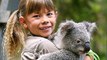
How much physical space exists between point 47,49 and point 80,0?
591 centimetres

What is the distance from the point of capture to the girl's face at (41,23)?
15.2 ft

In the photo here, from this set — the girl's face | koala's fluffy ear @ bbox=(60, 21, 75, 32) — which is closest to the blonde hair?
the girl's face

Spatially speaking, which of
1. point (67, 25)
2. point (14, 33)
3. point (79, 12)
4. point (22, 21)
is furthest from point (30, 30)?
point (79, 12)

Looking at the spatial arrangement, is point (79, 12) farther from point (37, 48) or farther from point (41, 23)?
point (37, 48)

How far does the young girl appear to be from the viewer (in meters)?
4.43

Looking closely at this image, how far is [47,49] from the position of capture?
4398 mm

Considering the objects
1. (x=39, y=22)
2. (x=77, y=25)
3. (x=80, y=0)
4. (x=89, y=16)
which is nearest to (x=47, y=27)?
(x=39, y=22)

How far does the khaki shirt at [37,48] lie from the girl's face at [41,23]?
0.15 meters

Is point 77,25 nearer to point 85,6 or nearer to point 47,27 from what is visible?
point 47,27

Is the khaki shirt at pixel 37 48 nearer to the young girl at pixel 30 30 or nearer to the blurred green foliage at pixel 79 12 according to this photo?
the young girl at pixel 30 30

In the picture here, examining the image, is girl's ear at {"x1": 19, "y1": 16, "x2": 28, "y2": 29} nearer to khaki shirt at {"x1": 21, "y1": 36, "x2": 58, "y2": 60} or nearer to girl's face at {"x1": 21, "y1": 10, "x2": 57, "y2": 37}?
girl's face at {"x1": 21, "y1": 10, "x2": 57, "y2": 37}

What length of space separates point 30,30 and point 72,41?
62 centimetres

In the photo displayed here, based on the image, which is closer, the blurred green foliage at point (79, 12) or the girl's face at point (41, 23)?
the girl's face at point (41, 23)

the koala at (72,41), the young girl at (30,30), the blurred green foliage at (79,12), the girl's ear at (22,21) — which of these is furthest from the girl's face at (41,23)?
the blurred green foliage at (79,12)
